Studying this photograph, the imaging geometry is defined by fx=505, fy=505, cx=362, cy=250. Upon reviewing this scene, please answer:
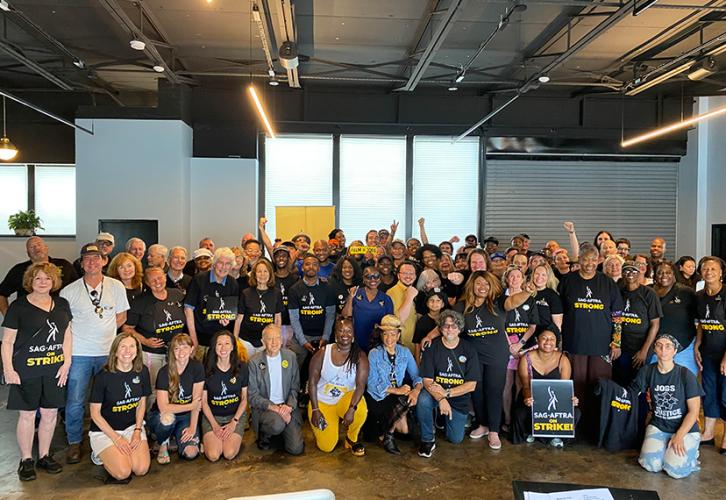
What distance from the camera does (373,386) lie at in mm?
4363

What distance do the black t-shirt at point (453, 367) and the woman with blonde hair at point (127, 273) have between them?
8.57ft

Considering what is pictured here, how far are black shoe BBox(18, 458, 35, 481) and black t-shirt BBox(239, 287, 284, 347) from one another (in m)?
1.80

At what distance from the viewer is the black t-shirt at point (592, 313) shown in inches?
178

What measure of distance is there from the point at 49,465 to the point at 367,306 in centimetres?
279

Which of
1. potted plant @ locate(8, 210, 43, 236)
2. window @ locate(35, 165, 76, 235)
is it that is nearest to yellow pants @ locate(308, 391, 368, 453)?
potted plant @ locate(8, 210, 43, 236)

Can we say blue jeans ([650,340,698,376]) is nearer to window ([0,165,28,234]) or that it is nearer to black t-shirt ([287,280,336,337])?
black t-shirt ([287,280,336,337])

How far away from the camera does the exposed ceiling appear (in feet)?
20.6

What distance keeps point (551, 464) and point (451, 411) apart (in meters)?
0.87

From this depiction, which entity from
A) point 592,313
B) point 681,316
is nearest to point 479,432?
point 592,313

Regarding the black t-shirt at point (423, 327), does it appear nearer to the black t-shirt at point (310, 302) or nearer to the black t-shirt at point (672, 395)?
the black t-shirt at point (310, 302)

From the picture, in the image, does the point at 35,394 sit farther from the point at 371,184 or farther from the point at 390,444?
the point at 371,184

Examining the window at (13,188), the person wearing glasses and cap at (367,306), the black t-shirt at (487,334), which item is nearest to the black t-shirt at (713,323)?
the black t-shirt at (487,334)

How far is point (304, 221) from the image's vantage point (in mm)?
9273

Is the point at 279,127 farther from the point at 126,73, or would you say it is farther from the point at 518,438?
the point at 518,438
